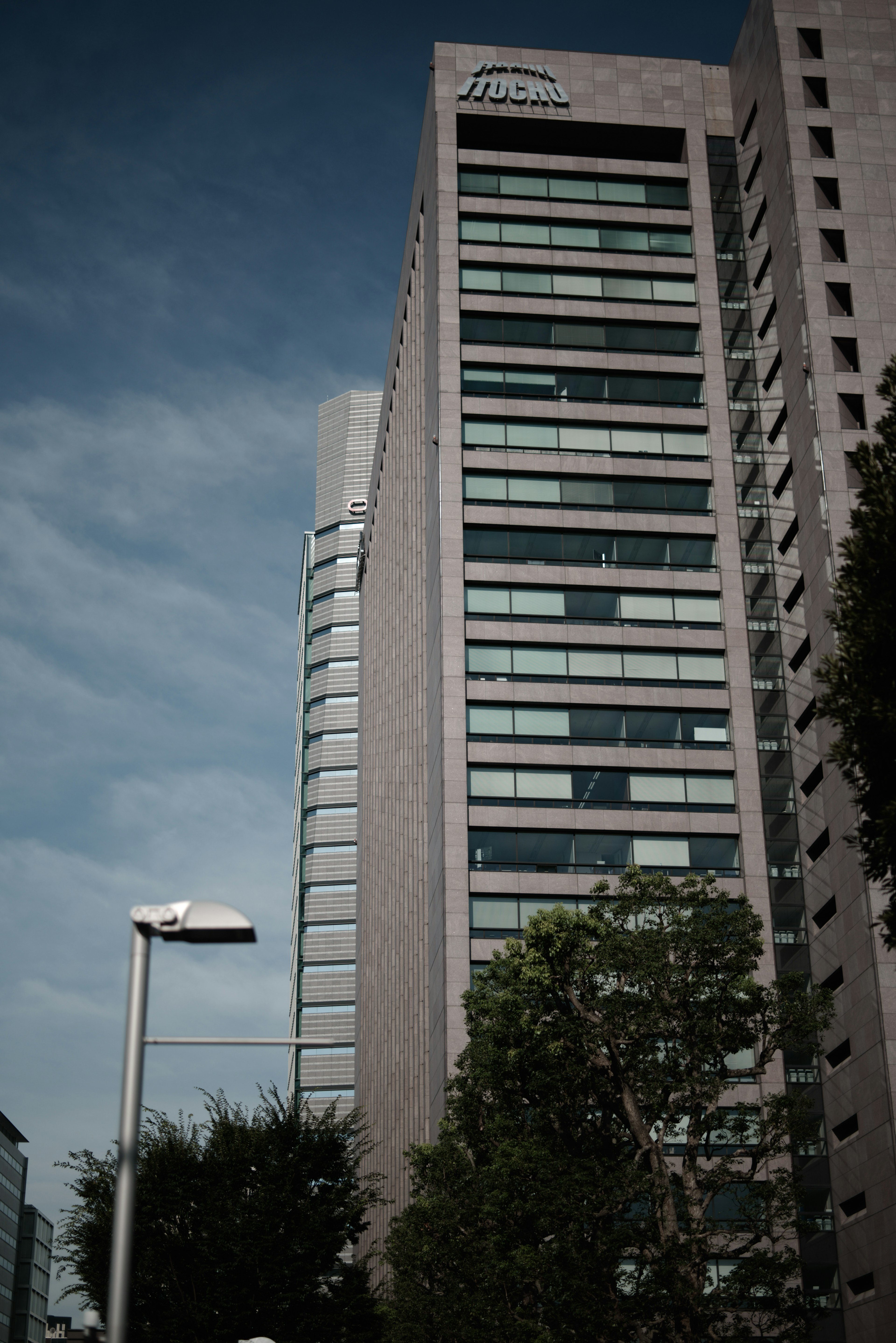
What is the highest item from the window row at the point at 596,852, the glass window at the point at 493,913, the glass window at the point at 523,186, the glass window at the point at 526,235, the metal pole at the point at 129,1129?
the glass window at the point at 523,186

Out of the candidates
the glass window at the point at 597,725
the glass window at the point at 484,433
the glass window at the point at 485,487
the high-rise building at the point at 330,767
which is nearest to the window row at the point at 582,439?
the glass window at the point at 484,433

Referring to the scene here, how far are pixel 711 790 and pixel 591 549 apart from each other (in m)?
12.4

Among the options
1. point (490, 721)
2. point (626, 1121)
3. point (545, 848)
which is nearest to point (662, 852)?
A: point (545, 848)

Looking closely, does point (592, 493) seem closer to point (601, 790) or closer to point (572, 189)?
point (601, 790)

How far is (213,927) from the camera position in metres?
11.7

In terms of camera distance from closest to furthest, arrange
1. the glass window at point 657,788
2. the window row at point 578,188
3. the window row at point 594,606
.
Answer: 1. the glass window at point 657,788
2. the window row at point 594,606
3. the window row at point 578,188

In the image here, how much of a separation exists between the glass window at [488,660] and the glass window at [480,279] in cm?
1910

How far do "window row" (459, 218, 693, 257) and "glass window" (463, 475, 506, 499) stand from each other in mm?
13057

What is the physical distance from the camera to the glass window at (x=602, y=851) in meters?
58.8

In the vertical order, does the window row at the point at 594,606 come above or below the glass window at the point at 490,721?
above

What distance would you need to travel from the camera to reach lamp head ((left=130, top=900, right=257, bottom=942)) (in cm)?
1166

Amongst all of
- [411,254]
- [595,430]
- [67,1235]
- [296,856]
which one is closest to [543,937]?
[67,1235]

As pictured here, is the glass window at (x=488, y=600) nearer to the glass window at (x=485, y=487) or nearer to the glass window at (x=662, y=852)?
the glass window at (x=485, y=487)

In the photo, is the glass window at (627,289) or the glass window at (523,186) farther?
the glass window at (523,186)
